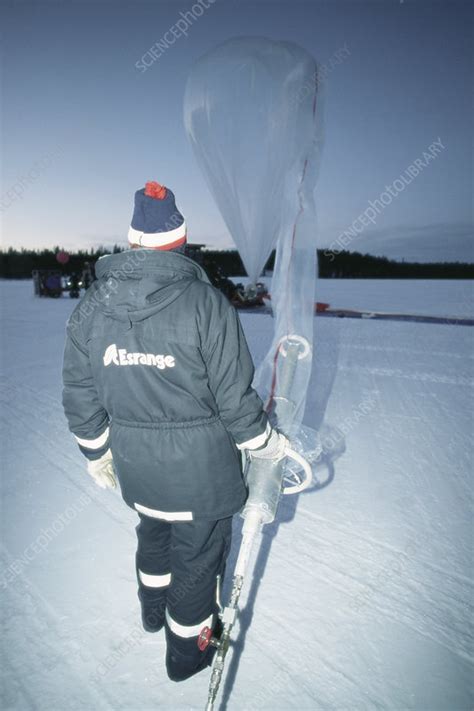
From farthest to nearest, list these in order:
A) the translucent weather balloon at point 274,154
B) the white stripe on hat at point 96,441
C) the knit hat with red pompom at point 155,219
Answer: the translucent weather balloon at point 274,154 → the white stripe on hat at point 96,441 → the knit hat with red pompom at point 155,219

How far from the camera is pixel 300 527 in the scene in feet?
8.42

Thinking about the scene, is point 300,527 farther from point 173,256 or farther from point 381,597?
point 173,256

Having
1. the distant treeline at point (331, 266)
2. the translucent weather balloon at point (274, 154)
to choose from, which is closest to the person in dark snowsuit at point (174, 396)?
the translucent weather balloon at point (274, 154)

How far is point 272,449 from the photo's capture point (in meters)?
1.63

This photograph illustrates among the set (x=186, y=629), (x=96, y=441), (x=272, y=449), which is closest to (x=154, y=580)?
(x=186, y=629)

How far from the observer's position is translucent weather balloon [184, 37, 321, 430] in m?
2.99

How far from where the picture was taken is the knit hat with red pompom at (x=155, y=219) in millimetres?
1443

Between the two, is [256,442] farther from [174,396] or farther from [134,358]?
[134,358]

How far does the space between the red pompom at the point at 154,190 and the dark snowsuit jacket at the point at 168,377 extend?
9.2 inches

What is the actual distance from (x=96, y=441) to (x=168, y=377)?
0.60m

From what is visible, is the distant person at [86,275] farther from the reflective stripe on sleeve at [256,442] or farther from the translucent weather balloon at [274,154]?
the reflective stripe on sleeve at [256,442]

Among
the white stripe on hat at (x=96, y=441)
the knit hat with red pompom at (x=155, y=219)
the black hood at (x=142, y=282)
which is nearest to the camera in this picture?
the black hood at (x=142, y=282)

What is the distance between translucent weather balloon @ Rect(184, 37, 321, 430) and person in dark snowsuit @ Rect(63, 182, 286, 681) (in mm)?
1204

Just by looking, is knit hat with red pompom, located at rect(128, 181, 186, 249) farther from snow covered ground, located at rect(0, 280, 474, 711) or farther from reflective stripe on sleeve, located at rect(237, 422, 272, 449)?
snow covered ground, located at rect(0, 280, 474, 711)
